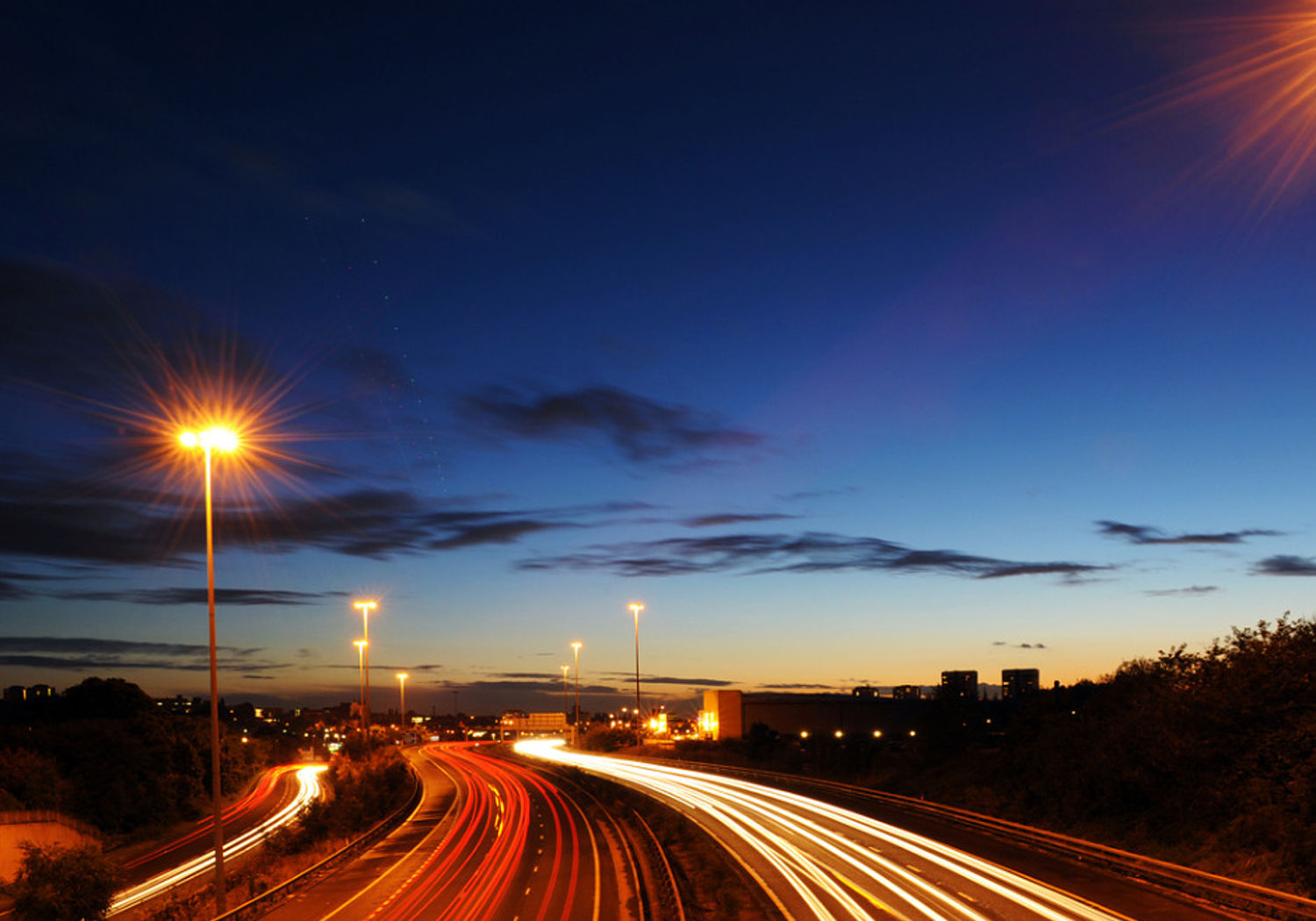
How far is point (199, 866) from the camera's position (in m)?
57.8

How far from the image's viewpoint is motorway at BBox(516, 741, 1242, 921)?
24594 millimetres

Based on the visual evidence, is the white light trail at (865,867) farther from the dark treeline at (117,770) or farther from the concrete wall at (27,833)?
the dark treeline at (117,770)

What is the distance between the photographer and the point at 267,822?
71188mm

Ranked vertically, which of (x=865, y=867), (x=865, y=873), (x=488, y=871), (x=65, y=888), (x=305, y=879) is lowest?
(x=488, y=871)

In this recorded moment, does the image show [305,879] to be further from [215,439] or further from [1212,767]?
[1212,767]

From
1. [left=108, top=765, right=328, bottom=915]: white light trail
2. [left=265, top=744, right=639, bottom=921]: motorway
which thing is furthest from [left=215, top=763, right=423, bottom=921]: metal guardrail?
[left=108, top=765, right=328, bottom=915]: white light trail

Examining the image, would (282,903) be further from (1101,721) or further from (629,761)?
(629,761)

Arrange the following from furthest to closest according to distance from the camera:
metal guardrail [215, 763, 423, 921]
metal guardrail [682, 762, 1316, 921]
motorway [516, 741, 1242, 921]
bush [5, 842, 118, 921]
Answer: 1. metal guardrail [215, 763, 423, 921]
2. bush [5, 842, 118, 921]
3. motorway [516, 741, 1242, 921]
4. metal guardrail [682, 762, 1316, 921]

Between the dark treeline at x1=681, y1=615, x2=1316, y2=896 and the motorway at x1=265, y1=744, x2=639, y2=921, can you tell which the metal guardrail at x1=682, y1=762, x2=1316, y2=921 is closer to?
the dark treeline at x1=681, y1=615, x2=1316, y2=896

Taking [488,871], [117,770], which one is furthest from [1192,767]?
[117,770]

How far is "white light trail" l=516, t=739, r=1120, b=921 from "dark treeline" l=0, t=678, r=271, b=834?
4536cm

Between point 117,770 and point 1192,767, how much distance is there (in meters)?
75.0

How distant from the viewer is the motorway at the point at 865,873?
24.6 meters

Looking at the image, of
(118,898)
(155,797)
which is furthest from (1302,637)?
(155,797)
